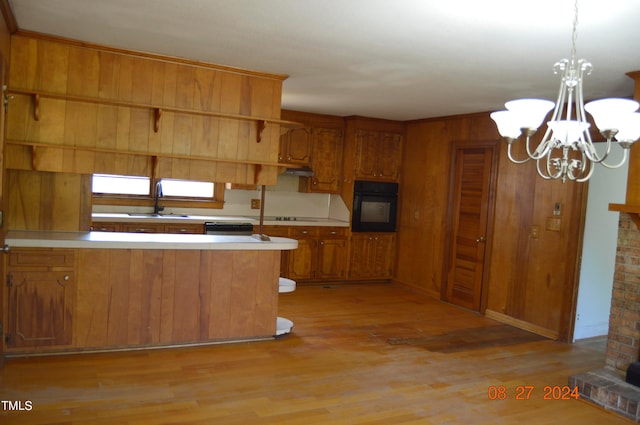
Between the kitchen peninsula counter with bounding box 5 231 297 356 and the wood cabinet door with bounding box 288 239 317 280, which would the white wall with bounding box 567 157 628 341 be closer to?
the kitchen peninsula counter with bounding box 5 231 297 356

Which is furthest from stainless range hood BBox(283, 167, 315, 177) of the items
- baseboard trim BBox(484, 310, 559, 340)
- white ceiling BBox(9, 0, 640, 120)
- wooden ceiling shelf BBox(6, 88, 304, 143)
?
baseboard trim BBox(484, 310, 559, 340)

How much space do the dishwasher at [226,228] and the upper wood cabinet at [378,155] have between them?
1856mm

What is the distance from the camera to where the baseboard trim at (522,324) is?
16.3ft

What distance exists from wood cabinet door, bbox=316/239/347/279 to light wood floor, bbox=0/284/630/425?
6.07ft

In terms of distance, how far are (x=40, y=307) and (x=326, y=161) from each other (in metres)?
4.20

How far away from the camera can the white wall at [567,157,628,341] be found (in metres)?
4.82

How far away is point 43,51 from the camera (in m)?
3.72

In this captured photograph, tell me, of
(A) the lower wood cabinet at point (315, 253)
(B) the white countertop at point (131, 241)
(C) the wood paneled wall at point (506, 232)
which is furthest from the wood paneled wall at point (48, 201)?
(C) the wood paneled wall at point (506, 232)

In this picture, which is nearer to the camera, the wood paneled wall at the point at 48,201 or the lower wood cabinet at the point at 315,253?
the wood paneled wall at the point at 48,201

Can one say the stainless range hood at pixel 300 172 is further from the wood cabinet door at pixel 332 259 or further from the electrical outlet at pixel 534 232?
the electrical outlet at pixel 534 232

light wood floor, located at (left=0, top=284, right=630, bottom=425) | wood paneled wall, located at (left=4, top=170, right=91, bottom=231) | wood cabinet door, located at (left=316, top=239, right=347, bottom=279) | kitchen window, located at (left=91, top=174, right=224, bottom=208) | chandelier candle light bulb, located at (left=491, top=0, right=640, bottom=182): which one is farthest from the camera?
wood cabinet door, located at (left=316, top=239, right=347, bottom=279)

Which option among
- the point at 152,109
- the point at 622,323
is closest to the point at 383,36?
the point at 152,109

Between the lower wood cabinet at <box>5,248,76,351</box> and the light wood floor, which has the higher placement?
the lower wood cabinet at <box>5,248,76,351</box>
